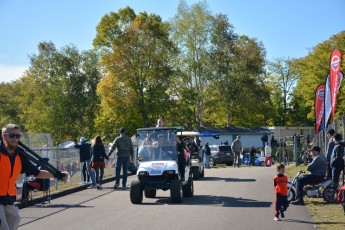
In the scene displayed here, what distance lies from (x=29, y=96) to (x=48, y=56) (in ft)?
22.8

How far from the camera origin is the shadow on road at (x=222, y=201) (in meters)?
14.0

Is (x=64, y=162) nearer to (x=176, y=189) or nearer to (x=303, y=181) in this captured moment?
(x=176, y=189)

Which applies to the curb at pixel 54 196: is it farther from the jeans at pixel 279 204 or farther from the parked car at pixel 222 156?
the parked car at pixel 222 156

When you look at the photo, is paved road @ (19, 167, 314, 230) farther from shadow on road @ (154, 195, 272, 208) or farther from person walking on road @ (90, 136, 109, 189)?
person walking on road @ (90, 136, 109, 189)

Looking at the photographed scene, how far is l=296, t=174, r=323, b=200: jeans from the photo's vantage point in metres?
13.9

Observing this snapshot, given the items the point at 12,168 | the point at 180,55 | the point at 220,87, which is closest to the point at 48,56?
the point at 180,55

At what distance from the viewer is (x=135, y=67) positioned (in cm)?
5428

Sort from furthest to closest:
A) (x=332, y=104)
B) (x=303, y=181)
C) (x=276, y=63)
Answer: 1. (x=276, y=63)
2. (x=332, y=104)
3. (x=303, y=181)

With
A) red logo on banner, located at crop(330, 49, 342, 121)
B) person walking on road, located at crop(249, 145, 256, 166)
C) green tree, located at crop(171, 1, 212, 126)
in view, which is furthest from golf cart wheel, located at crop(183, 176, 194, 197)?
green tree, located at crop(171, 1, 212, 126)

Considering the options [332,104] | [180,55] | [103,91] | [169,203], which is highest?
[180,55]

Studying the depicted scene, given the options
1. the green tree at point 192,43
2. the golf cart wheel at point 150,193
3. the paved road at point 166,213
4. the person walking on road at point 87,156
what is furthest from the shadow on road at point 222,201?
the green tree at point 192,43

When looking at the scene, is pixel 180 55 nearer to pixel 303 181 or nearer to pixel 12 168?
pixel 303 181

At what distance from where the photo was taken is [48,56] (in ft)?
231

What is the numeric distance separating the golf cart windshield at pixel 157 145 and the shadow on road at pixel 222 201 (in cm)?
124
